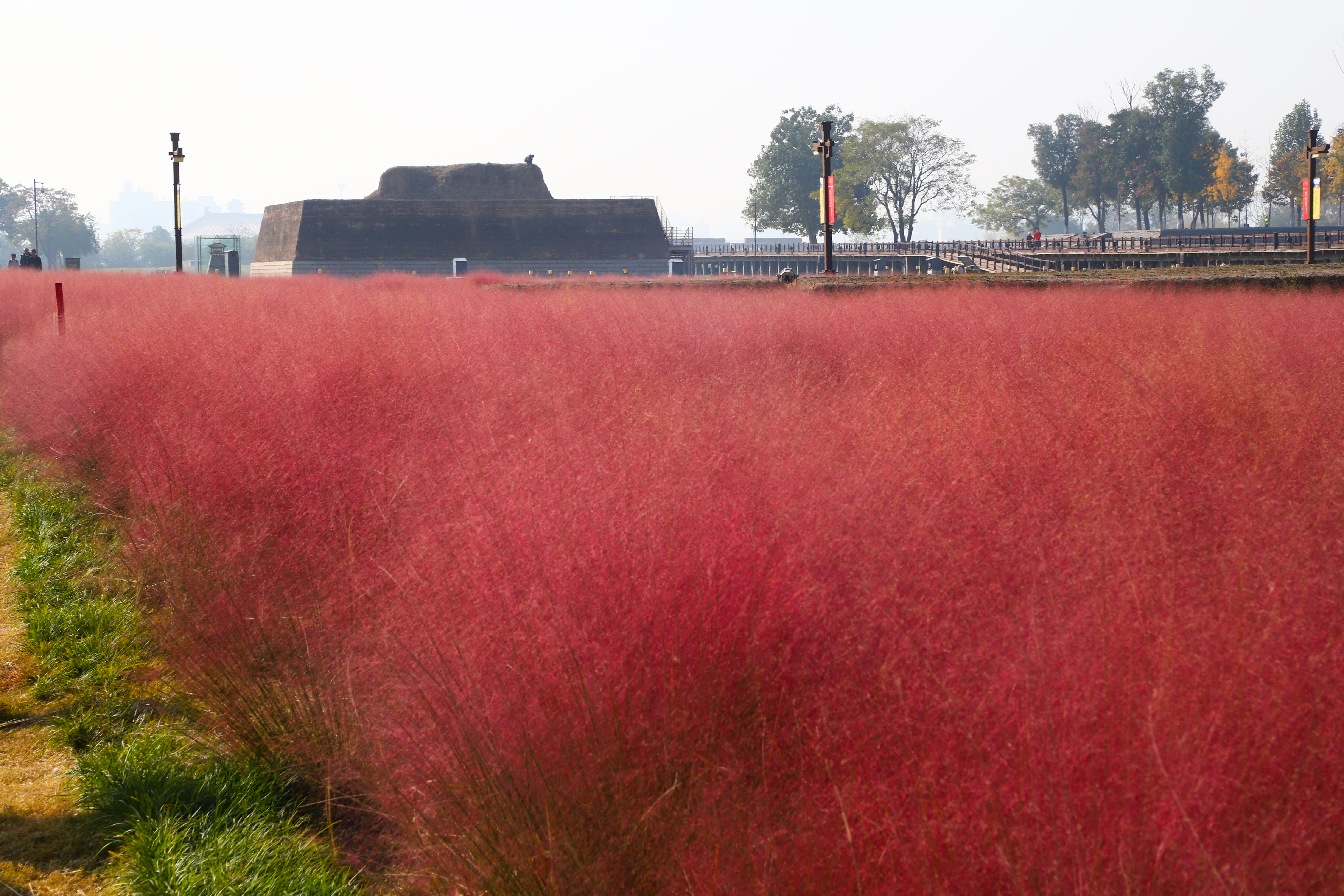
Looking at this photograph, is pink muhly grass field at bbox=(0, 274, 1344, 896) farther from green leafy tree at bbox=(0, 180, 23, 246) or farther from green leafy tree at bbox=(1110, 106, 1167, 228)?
green leafy tree at bbox=(0, 180, 23, 246)

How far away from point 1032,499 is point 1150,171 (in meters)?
68.1

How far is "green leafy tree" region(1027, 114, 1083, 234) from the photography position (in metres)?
69.2

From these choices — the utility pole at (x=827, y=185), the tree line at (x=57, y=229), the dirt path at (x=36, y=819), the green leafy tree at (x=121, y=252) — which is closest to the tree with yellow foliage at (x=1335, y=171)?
the utility pole at (x=827, y=185)

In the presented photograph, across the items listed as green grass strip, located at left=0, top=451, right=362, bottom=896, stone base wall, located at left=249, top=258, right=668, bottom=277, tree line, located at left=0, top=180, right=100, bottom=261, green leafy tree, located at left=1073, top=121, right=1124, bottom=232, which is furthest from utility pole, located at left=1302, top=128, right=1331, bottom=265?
tree line, located at left=0, top=180, right=100, bottom=261

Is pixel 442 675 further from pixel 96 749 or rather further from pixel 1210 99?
pixel 1210 99

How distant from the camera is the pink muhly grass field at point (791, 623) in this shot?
1416 millimetres

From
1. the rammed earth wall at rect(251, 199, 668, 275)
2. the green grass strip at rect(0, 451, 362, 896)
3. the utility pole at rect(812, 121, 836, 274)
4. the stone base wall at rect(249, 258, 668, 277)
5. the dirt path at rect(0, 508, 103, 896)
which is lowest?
the dirt path at rect(0, 508, 103, 896)

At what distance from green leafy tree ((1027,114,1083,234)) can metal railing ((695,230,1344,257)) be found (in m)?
20.0

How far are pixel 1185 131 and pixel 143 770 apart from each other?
6805 centimetres

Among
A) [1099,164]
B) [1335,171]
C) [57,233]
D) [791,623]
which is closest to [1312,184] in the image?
[791,623]

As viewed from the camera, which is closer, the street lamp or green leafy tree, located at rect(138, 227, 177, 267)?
the street lamp

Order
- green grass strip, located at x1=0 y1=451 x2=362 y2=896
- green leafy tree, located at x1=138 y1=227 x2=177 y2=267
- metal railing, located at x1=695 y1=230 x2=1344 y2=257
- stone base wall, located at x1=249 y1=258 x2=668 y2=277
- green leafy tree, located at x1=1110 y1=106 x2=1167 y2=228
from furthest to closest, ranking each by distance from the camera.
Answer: green leafy tree, located at x1=138 y1=227 x2=177 y2=267 < green leafy tree, located at x1=1110 y1=106 x2=1167 y2=228 < stone base wall, located at x1=249 y1=258 x2=668 y2=277 < metal railing, located at x1=695 y1=230 x2=1344 y2=257 < green grass strip, located at x1=0 y1=451 x2=362 y2=896

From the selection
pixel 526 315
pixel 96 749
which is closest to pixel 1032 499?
pixel 96 749

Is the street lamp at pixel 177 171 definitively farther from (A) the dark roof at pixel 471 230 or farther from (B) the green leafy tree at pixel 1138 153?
(B) the green leafy tree at pixel 1138 153
